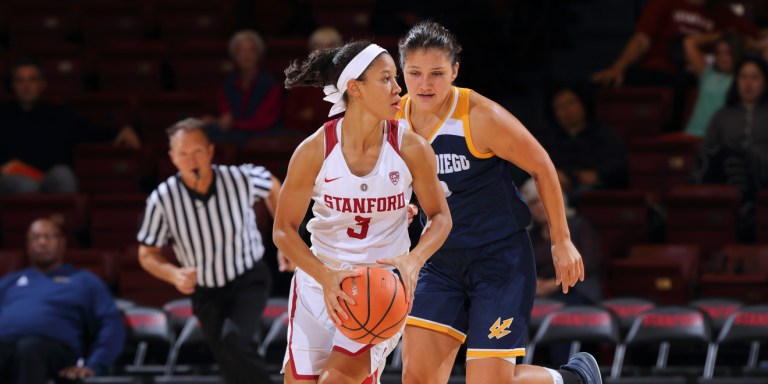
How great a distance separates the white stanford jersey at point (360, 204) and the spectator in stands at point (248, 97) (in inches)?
204

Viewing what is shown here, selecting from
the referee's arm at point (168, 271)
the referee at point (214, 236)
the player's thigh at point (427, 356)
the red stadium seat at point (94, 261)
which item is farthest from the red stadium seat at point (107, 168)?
the player's thigh at point (427, 356)

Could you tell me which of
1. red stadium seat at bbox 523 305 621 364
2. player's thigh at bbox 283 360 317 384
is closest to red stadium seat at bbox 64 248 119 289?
red stadium seat at bbox 523 305 621 364

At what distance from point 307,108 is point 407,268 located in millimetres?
5616

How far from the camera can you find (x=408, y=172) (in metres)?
4.64

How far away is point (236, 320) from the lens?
6.97 m

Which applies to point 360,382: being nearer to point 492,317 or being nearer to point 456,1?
point 492,317

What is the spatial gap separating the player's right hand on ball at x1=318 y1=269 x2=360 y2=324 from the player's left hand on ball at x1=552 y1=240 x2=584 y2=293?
2.98ft

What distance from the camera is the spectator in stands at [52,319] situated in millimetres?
7457

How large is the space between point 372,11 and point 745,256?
3985 mm

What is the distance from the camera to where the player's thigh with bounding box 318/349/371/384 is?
456 cm

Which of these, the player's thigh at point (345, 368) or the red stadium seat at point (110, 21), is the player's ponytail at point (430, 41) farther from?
the red stadium seat at point (110, 21)

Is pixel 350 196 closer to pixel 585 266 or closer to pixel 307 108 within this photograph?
pixel 585 266

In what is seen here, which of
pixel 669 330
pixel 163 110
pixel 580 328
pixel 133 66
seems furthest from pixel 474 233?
pixel 133 66

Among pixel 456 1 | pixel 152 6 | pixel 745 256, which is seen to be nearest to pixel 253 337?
pixel 745 256
